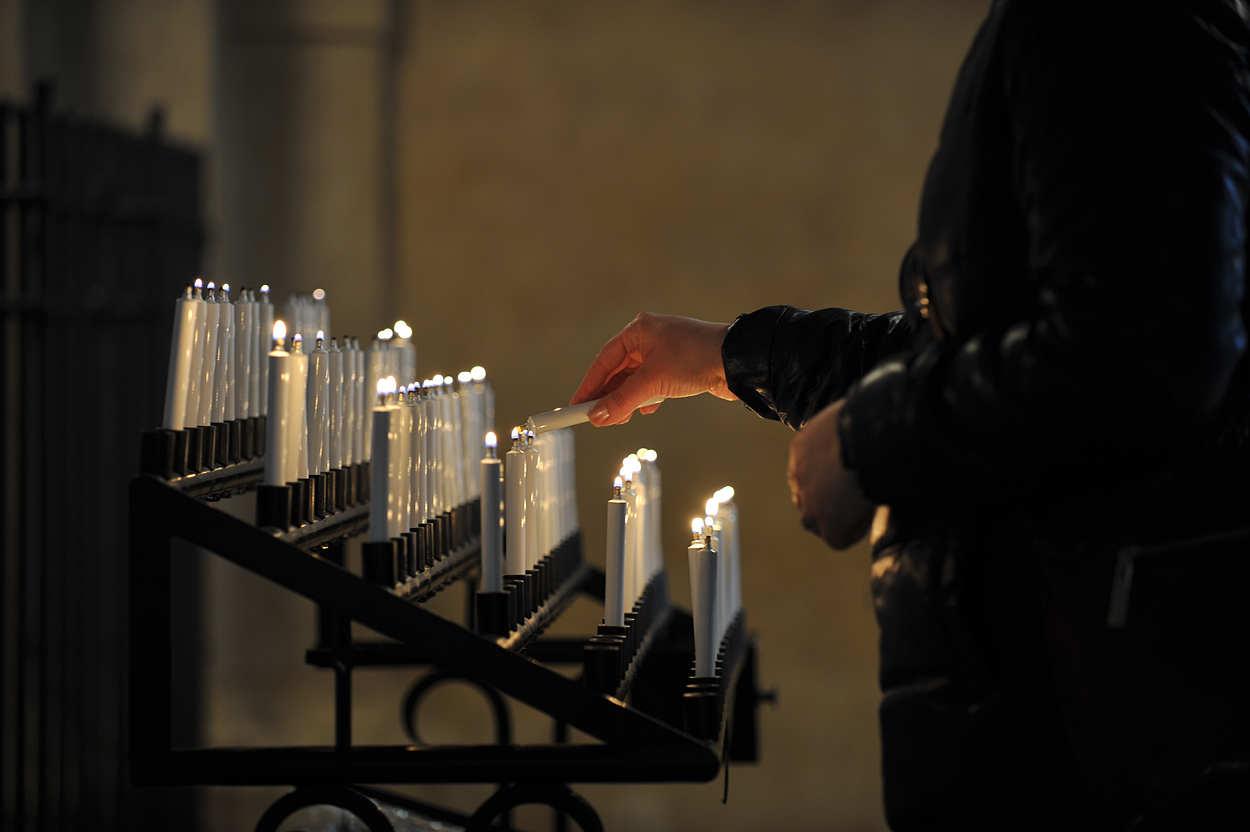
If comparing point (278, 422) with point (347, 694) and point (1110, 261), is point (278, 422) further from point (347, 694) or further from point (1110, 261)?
point (1110, 261)

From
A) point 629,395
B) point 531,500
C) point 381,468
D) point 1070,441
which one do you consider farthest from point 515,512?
point 1070,441

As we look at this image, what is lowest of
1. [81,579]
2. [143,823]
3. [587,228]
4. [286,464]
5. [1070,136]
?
[143,823]

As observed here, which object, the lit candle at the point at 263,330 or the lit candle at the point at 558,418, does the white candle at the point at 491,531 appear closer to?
the lit candle at the point at 558,418

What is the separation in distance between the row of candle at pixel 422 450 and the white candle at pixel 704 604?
335mm

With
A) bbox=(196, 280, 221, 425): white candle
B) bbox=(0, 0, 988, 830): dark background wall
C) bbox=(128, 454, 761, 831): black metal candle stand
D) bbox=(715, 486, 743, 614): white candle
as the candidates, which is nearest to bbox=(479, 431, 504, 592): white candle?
bbox=(128, 454, 761, 831): black metal candle stand

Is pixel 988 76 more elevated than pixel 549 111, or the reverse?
pixel 549 111

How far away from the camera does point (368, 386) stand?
62.5 inches

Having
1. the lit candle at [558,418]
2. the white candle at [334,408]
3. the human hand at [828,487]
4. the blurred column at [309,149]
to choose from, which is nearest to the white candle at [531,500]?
the lit candle at [558,418]

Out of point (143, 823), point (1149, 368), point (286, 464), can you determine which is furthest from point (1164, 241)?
point (143, 823)

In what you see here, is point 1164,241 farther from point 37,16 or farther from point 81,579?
point 37,16

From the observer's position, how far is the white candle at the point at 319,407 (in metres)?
1.33

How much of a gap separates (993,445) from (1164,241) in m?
0.18

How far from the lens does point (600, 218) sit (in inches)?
165

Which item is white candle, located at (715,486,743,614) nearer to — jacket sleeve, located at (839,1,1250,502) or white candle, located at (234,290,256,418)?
white candle, located at (234,290,256,418)
